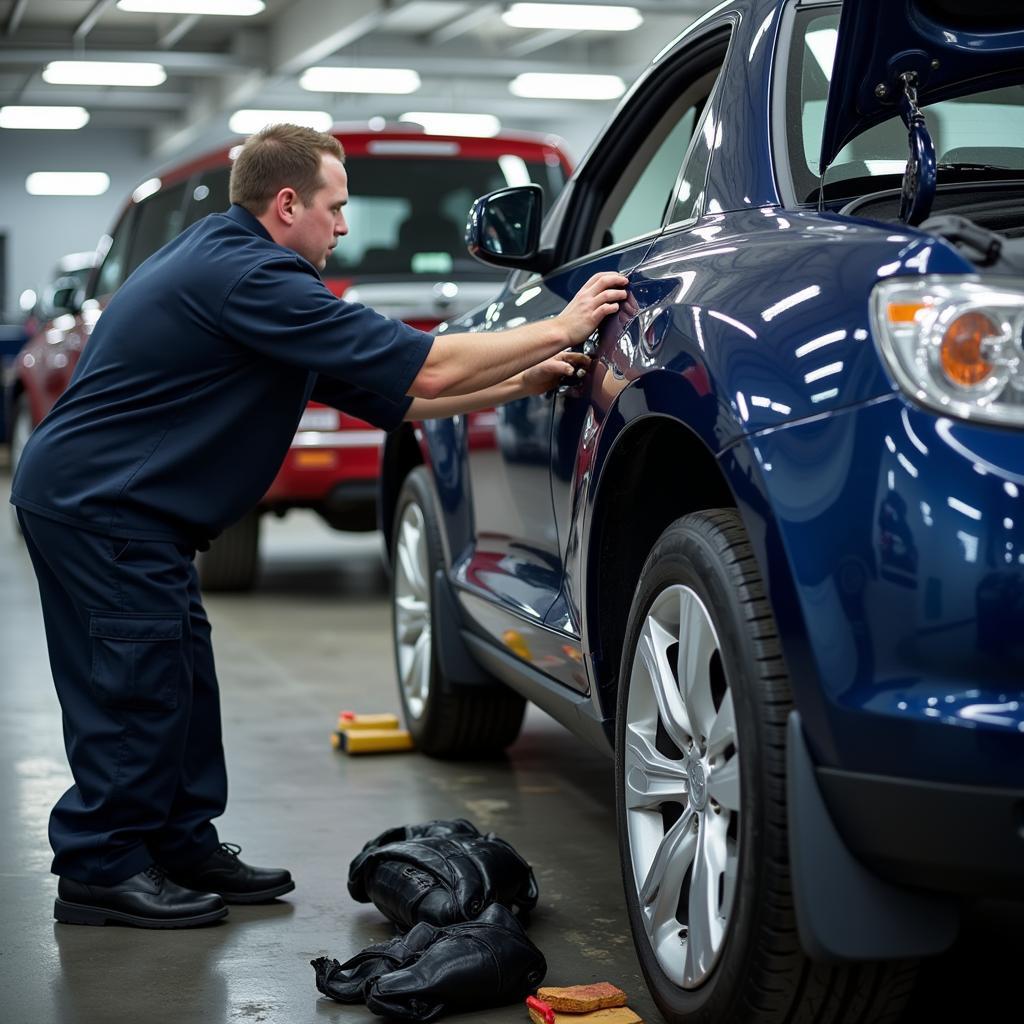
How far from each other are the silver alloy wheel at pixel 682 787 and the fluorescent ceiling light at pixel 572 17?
14163 millimetres

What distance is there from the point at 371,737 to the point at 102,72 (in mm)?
17208

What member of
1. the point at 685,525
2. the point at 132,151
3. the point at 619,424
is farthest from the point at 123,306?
the point at 132,151

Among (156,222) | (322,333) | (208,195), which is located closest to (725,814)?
(322,333)

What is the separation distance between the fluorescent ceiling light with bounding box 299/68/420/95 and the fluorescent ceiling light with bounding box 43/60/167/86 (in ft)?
5.93

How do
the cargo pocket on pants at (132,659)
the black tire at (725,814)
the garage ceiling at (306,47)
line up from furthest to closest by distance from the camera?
the garage ceiling at (306,47)
the cargo pocket on pants at (132,659)
the black tire at (725,814)

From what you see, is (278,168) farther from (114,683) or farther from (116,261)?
(116,261)

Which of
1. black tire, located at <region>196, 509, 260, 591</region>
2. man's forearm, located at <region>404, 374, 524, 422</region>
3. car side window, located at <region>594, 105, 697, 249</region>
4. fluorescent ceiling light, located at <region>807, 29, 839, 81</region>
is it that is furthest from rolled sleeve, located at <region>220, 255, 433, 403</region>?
black tire, located at <region>196, 509, 260, 591</region>

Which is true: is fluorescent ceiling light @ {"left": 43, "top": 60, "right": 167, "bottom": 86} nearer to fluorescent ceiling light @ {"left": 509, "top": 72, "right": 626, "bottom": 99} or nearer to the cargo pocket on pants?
fluorescent ceiling light @ {"left": 509, "top": 72, "right": 626, "bottom": 99}

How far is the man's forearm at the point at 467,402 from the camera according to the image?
3.14m

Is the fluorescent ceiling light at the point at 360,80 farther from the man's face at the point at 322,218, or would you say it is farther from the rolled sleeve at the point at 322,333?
the rolled sleeve at the point at 322,333

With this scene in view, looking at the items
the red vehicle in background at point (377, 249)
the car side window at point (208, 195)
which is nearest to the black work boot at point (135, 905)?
the red vehicle in background at point (377, 249)

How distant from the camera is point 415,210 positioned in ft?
24.1

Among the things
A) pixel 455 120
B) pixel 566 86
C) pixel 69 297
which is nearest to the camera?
pixel 69 297

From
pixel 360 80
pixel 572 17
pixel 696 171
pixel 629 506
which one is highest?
pixel 572 17
